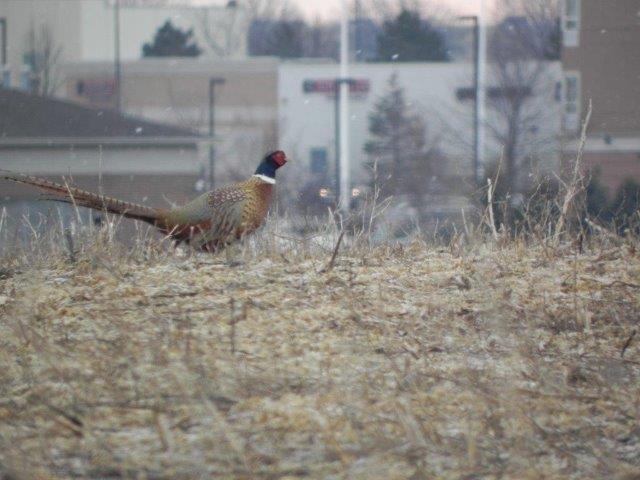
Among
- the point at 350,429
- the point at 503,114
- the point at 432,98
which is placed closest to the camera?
the point at 350,429

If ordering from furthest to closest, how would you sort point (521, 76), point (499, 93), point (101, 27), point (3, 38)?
point (101, 27), point (3, 38), point (521, 76), point (499, 93)

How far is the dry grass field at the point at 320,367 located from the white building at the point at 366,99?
3068 cm

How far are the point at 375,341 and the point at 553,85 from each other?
32730 millimetres

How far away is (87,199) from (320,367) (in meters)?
2.66

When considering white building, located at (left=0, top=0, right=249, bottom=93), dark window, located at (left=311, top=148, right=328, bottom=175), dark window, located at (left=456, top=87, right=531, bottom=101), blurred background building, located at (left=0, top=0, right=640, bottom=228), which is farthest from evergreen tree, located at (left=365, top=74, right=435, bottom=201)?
white building, located at (left=0, top=0, right=249, bottom=93)

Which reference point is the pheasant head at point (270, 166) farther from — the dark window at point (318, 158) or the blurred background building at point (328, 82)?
the dark window at point (318, 158)

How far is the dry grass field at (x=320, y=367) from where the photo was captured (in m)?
3.48

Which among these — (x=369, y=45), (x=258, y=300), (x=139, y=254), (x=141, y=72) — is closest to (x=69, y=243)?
(x=139, y=254)

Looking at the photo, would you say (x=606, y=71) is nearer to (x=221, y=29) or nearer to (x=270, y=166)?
(x=221, y=29)

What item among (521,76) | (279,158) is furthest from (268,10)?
(279,158)

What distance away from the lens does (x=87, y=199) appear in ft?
21.7

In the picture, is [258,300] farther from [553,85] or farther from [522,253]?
[553,85]

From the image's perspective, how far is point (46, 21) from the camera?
4581 cm

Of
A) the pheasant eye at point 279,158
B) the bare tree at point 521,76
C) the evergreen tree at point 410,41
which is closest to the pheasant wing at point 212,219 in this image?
the pheasant eye at point 279,158
